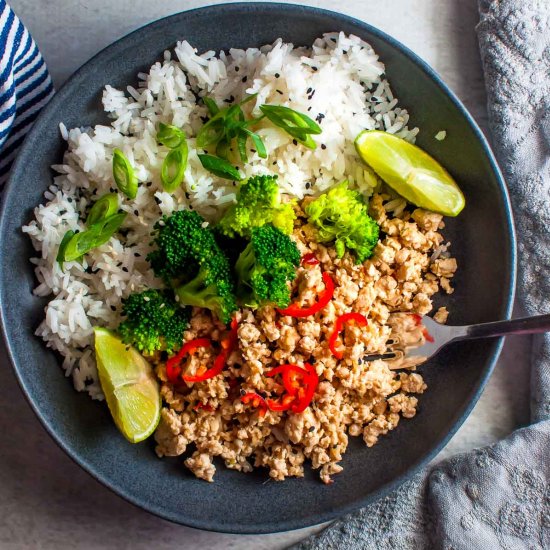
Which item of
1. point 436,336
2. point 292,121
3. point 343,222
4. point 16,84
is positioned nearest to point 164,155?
point 292,121

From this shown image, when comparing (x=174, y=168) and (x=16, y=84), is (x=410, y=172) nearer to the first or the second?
(x=174, y=168)

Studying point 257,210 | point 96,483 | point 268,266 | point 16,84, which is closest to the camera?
point 268,266

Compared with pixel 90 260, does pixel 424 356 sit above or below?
below

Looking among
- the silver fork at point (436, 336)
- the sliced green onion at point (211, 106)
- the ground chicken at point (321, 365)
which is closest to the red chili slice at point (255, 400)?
the ground chicken at point (321, 365)

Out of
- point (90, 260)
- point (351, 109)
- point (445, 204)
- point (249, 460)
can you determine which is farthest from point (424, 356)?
point (90, 260)

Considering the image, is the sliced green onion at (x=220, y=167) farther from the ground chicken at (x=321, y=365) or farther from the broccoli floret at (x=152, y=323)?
the broccoli floret at (x=152, y=323)

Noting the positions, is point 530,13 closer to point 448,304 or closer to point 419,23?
point 419,23
